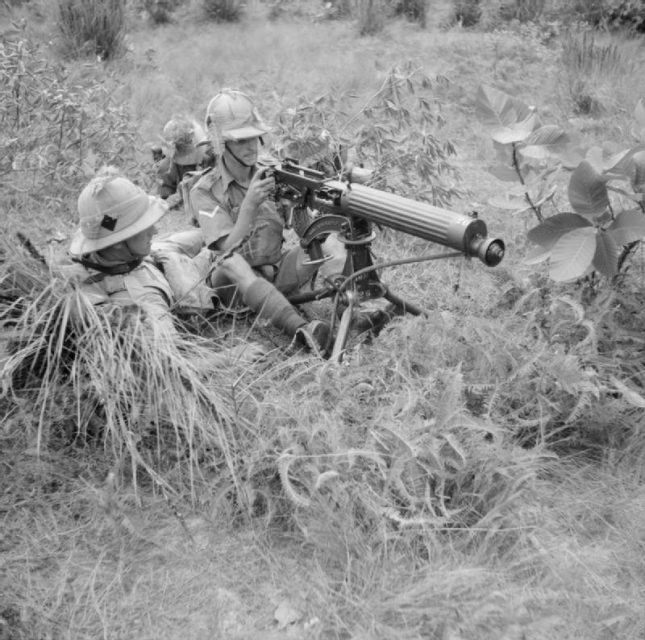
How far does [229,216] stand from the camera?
361cm

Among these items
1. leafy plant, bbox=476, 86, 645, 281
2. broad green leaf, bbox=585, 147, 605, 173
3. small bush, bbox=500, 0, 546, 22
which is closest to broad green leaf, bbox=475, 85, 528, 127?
leafy plant, bbox=476, 86, 645, 281

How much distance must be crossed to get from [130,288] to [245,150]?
95 centimetres

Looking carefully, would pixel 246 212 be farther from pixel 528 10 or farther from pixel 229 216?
pixel 528 10

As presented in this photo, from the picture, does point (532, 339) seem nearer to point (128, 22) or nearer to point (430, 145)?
point (430, 145)

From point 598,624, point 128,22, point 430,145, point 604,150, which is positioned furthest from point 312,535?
point 128,22

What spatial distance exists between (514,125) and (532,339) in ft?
2.84

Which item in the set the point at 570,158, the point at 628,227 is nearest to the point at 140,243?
the point at 570,158

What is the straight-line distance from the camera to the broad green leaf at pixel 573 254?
2.75 meters

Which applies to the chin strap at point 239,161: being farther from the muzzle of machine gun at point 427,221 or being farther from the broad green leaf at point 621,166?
the broad green leaf at point 621,166

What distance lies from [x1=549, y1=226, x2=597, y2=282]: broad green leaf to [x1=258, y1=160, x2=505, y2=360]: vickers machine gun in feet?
1.10

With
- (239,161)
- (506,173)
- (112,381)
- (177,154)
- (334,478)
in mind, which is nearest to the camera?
(334,478)

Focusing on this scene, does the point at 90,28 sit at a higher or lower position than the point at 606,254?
lower

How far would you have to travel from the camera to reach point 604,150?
3.33m

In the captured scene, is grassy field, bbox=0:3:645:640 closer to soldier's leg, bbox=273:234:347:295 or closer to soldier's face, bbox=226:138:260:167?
soldier's leg, bbox=273:234:347:295
